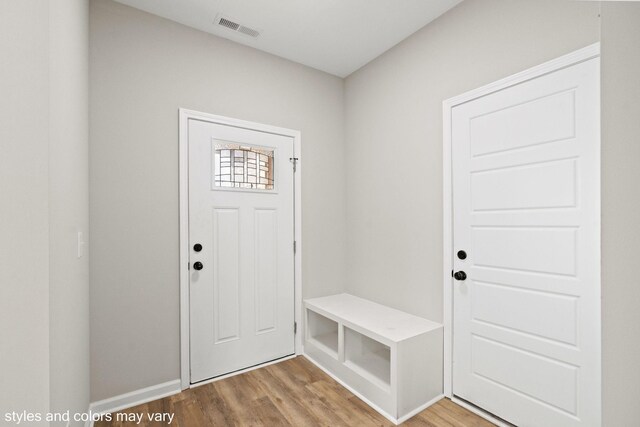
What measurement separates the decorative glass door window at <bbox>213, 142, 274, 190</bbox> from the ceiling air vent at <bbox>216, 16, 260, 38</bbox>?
0.89m

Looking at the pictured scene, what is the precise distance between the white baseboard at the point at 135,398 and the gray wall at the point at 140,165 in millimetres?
42

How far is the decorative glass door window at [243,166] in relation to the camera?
96.9 inches

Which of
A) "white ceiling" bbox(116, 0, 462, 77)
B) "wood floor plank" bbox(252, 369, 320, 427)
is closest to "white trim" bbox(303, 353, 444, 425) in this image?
"wood floor plank" bbox(252, 369, 320, 427)

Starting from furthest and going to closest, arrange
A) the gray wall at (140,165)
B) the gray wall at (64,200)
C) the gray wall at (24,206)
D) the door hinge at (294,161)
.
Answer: the door hinge at (294,161)
the gray wall at (140,165)
the gray wall at (64,200)
the gray wall at (24,206)

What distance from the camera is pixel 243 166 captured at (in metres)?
2.57

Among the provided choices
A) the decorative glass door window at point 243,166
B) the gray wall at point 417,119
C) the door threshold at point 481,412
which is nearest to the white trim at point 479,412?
the door threshold at point 481,412

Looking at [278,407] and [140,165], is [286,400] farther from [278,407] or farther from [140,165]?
[140,165]

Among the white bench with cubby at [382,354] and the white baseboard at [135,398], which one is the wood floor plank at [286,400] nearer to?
the white bench with cubby at [382,354]

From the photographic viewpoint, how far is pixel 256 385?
2.29 metres

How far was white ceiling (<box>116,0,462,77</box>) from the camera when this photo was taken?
210 centimetres

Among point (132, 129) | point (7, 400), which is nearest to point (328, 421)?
point (7, 400)

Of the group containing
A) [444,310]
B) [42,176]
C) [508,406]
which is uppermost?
[42,176]

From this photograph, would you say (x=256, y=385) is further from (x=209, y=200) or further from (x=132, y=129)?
(x=132, y=129)

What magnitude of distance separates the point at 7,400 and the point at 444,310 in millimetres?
2228
